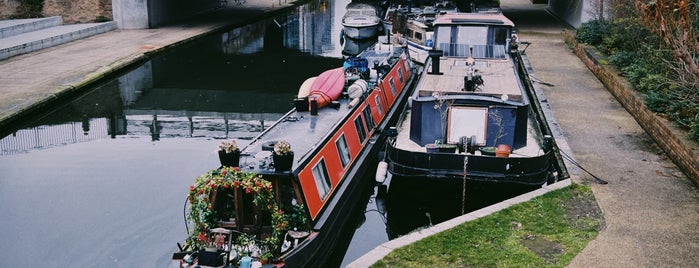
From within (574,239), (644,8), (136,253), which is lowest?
(136,253)

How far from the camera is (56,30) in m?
33.0

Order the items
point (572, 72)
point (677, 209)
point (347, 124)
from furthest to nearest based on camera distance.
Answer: point (572, 72)
point (347, 124)
point (677, 209)

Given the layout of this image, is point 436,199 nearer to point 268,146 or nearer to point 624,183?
point 624,183

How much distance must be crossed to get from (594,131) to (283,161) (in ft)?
29.0

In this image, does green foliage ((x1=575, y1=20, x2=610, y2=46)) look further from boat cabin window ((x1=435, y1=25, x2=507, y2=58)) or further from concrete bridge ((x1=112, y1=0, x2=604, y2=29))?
boat cabin window ((x1=435, y1=25, x2=507, y2=58))

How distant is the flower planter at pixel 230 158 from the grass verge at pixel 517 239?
2548mm

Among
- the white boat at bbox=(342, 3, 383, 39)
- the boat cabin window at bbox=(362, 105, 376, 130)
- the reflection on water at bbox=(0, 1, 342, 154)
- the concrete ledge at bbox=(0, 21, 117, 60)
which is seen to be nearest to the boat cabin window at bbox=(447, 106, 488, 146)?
the boat cabin window at bbox=(362, 105, 376, 130)

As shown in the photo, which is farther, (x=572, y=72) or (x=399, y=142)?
(x=572, y=72)

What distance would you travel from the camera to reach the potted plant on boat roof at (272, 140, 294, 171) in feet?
33.8

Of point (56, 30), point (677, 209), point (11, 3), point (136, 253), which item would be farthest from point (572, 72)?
point (11, 3)

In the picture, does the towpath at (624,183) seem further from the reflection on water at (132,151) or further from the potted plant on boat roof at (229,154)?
the reflection on water at (132,151)

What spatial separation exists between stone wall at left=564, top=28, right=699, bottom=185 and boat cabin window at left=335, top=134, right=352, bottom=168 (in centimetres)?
627

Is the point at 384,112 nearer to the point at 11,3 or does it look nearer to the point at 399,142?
the point at 399,142

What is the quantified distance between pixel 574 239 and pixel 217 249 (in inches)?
202
